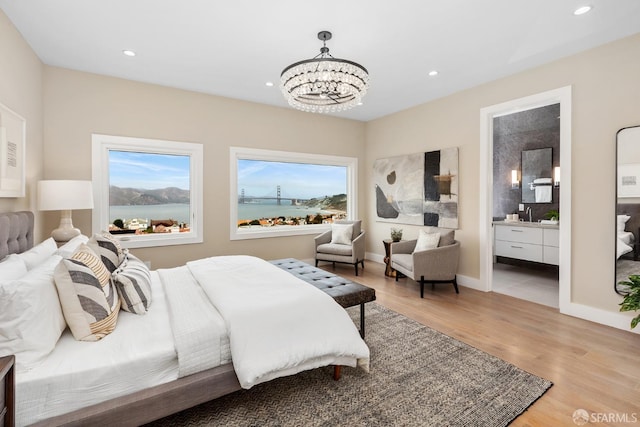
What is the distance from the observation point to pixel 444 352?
245 cm

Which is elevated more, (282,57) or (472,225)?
(282,57)

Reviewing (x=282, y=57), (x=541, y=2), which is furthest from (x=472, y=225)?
(x=282, y=57)

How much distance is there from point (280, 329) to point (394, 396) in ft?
2.84

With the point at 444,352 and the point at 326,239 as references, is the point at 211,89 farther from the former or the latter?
the point at 444,352

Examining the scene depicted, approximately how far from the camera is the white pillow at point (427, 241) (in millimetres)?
4141

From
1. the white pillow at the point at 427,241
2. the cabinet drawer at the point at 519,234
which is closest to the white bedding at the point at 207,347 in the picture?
the white pillow at the point at 427,241

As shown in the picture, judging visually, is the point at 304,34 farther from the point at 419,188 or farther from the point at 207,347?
the point at 419,188

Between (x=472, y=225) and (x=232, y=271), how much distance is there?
3.34m

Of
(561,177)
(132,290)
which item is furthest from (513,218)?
(132,290)

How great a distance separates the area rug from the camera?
1726mm

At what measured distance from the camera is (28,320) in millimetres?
1360

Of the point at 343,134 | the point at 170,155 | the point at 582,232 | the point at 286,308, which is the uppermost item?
the point at 343,134

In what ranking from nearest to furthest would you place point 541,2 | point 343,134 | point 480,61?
point 541,2
point 480,61
point 343,134

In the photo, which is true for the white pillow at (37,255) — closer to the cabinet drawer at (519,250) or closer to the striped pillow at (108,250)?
the striped pillow at (108,250)
